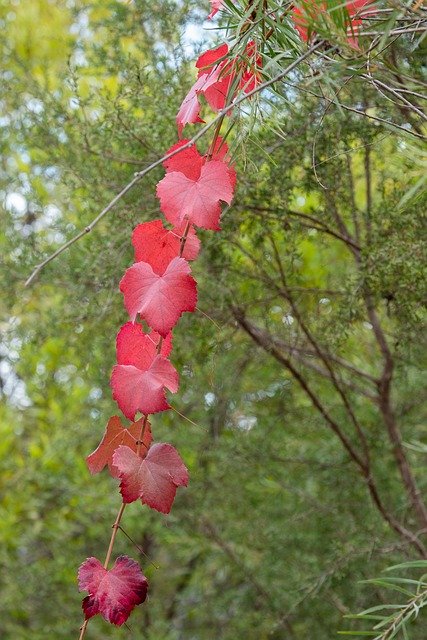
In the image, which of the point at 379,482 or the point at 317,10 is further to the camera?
the point at 379,482

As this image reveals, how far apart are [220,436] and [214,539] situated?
0.31 meters

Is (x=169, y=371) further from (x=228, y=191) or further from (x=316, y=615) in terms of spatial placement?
(x=316, y=615)

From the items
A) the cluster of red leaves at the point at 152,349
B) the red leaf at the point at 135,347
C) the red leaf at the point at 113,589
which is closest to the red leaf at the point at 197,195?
the cluster of red leaves at the point at 152,349

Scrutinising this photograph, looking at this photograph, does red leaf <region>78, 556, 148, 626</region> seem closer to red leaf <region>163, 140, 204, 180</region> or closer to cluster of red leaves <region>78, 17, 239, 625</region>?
cluster of red leaves <region>78, 17, 239, 625</region>

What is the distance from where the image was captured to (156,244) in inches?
30.3

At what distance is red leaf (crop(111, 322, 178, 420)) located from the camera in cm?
71

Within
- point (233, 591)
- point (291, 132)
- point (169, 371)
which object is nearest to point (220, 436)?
point (233, 591)

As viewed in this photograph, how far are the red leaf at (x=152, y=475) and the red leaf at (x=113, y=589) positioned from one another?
0.20 feet

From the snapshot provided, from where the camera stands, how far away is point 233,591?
2.40 m

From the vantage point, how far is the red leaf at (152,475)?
2.30ft

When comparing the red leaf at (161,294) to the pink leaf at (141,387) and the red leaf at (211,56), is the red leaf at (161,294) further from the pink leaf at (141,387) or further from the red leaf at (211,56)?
the red leaf at (211,56)

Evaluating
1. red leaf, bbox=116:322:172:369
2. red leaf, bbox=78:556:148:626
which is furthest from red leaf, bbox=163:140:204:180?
red leaf, bbox=78:556:148:626

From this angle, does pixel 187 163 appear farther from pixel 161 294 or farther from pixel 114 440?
pixel 114 440

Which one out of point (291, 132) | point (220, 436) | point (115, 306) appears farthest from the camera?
point (220, 436)
